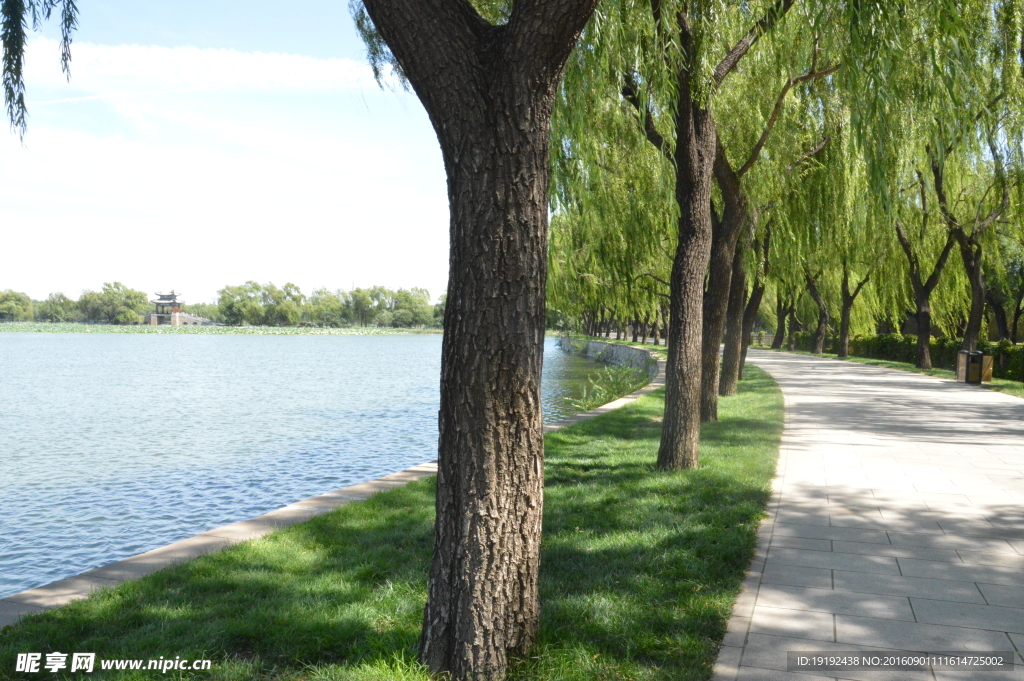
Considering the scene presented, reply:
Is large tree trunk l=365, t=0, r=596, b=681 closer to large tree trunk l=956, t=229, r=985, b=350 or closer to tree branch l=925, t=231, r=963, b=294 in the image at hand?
large tree trunk l=956, t=229, r=985, b=350

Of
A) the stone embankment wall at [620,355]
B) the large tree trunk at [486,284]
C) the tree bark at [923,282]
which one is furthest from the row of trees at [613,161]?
the stone embankment wall at [620,355]

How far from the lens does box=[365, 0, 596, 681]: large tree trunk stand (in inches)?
116

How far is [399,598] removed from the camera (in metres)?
3.93

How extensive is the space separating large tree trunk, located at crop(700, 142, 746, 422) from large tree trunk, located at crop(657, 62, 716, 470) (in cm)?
228

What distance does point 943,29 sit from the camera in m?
4.06

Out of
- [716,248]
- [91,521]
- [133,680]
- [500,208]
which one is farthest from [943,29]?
[91,521]

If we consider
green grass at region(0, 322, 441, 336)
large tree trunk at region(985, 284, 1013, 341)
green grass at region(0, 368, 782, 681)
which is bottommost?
green grass at region(0, 322, 441, 336)

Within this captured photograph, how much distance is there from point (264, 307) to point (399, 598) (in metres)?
144

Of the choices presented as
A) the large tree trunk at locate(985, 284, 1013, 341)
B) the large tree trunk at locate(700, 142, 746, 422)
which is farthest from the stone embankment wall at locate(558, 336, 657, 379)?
the large tree trunk at locate(700, 142, 746, 422)

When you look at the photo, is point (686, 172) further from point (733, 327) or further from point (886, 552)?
point (733, 327)

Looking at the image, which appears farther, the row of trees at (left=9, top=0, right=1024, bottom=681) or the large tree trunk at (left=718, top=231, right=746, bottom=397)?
the large tree trunk at (left=718, top=231, right=746, bottom=397)

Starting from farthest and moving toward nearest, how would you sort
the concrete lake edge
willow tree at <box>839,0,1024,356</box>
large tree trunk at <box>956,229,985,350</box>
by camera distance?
large tree trunk at <box>956,229,985,350</box>, willow tree at <box>839,0,1024,356</box>, the concrete lake edge

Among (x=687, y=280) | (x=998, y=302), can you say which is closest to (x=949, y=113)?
(x=687, y=280)

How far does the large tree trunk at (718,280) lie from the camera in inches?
380
